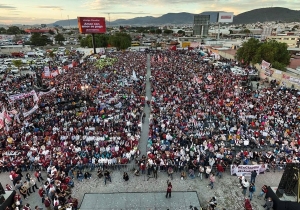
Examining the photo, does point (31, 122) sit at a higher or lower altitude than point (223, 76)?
lower

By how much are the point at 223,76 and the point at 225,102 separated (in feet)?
35.9

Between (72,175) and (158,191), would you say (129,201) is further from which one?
(72,175)

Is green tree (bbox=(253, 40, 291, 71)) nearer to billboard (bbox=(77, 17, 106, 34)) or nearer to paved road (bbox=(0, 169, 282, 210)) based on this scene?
paved road (bbox=(0, 169, 282, 210))

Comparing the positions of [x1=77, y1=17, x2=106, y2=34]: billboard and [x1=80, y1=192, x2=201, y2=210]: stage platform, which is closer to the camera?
[x1=80, y1=192, x2=201, y2=210]: stage platform

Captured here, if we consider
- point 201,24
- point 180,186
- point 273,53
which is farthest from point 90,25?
point 180,186

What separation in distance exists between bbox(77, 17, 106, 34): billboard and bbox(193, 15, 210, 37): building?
3543 centimetres

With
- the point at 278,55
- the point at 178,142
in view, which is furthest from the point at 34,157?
the point at 278,55

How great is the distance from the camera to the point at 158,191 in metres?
12.2

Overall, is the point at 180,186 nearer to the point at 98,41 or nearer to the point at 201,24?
the point at 98,41

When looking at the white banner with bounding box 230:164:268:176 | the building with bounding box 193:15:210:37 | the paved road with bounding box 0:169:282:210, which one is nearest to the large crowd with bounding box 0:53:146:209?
the paved road with bounding box 0:169:282:210

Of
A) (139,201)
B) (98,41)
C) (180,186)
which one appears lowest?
(180,186)

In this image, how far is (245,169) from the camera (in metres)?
12.9

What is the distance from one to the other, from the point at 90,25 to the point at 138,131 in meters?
46.8

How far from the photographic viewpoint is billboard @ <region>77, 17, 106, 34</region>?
181 feet
